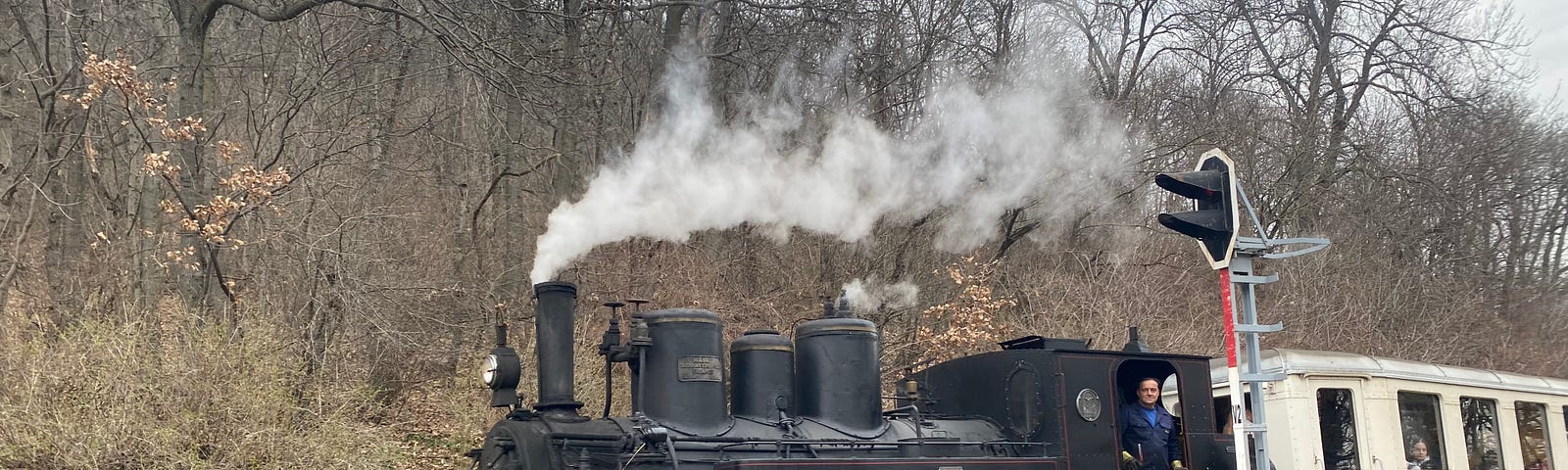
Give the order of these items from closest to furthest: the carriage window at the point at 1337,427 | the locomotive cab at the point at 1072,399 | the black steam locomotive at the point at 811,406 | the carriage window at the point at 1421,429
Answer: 1. the black steam locomotive at the point at 811,406
2. the locomotive cab at the point at 1072,399
3. the carriage window at the point at 1337,427
4. the carriage window at the point at 1421,429

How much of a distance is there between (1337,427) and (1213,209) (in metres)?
4.80

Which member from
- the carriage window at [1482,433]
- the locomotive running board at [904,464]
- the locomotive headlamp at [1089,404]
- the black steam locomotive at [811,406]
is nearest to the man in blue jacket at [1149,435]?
the black steam locomotive at [811,406]

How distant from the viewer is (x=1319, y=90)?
2366 centimetres

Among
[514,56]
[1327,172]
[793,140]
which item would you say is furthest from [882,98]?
[1327,172]

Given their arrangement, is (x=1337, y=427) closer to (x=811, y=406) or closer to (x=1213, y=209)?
(x=811, y=406)

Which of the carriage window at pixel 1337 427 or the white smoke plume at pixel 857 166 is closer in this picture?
the carriage window at pixel 1337 427

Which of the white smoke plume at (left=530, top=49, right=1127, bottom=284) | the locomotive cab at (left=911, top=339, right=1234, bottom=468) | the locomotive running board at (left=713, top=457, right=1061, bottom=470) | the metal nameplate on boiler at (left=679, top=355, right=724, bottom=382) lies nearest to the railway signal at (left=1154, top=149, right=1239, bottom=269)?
the locomotive cab at (left=911, top=339, right=1234, bottom=468)

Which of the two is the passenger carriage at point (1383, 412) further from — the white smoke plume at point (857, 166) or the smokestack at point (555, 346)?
the smokestack at point (555, 346)

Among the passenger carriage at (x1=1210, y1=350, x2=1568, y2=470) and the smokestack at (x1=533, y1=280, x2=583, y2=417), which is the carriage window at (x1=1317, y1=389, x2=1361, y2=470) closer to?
the passenger carriage at (x1=1210, y1=350, x2=1568, y2=470)

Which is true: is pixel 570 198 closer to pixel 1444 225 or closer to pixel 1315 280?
pixel 1315 280

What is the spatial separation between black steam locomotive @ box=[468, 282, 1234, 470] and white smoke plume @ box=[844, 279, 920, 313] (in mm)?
7670

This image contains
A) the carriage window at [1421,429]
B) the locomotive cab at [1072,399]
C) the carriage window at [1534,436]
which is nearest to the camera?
the locomotive cab at [1072,399]

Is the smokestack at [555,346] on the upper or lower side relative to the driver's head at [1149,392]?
upper

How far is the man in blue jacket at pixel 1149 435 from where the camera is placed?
7.46 metres
